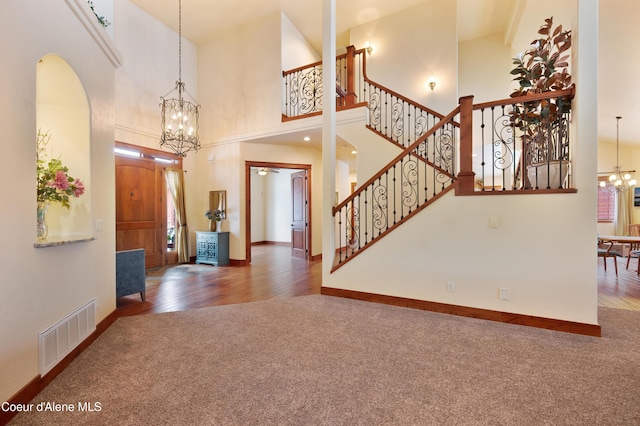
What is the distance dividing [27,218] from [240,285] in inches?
127

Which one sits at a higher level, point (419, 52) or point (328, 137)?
point (419, 52)

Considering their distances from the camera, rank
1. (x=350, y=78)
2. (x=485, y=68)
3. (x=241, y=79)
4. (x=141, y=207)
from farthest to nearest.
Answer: (x=485, y=68) → (x=241, y=79) → (x=141, y=207) → (x=350, y=78)

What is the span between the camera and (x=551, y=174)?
9.66 feet

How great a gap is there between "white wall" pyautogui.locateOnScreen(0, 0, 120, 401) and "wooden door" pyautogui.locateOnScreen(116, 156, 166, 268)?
354 centimetres

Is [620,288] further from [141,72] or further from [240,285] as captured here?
[141,72]

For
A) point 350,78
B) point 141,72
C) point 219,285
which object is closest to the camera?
point 219,285

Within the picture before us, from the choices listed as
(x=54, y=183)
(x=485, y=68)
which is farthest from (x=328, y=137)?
(x=485, y=68)

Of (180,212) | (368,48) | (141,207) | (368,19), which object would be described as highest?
(368,19)

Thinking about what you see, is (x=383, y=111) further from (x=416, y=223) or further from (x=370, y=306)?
(x=370, y=306)

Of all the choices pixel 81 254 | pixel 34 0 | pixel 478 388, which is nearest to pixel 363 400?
pixel 478 388

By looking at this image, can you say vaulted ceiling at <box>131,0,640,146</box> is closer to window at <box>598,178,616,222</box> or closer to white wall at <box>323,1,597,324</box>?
window at <box>598,178,616,222</box>

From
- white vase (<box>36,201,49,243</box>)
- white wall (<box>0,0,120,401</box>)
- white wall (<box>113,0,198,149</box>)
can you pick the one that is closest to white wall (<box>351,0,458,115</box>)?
white wall (<box>113,0,198,149</box>)

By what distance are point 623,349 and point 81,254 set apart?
194 inches

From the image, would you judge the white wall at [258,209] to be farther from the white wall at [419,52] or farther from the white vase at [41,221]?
the white vase at [41,221]
